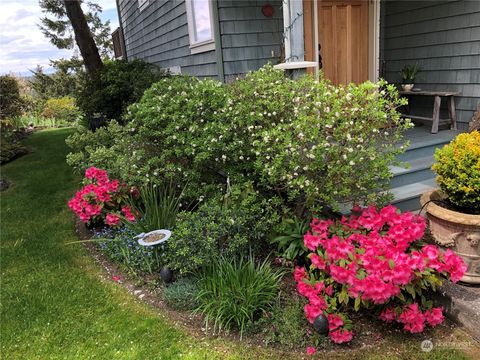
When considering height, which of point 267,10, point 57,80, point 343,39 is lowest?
point 343,39

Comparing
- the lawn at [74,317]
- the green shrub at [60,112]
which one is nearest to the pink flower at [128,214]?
the lawn at [74,317]

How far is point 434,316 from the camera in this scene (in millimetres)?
2531

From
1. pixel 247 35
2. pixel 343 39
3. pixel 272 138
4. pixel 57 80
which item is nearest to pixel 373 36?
pixel 343 39

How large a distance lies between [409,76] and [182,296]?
4.88m

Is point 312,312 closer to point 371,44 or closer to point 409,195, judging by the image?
point 409,195

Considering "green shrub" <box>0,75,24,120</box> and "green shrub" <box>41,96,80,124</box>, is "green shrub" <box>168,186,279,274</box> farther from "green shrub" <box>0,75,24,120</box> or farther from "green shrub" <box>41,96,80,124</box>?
"green shrub" <box>41,96,80,124</box>

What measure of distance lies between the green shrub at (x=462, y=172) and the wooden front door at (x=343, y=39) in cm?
286

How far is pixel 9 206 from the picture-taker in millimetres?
5773

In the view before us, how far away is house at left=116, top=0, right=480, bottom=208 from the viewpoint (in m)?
4.93

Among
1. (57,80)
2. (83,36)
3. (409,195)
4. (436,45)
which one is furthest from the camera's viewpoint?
(57,80)

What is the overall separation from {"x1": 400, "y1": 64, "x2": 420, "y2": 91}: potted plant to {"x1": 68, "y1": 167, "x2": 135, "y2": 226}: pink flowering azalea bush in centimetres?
439

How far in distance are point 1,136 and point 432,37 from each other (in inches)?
351

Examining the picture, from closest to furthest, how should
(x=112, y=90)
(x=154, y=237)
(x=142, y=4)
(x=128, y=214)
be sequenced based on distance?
(x=154, y=237)
(x=128, y=214)
(x=112, y=90)
(x=142, y=4)

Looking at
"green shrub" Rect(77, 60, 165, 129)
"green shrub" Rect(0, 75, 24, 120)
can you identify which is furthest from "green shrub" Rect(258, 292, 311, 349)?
"green shrub" Rect(0, 75, 24, 120)
